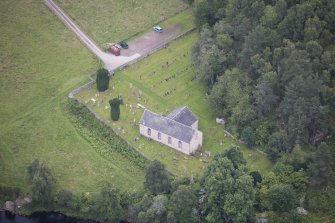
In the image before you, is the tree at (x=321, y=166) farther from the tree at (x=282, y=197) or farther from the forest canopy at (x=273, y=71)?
the forest canopy at (x=273, y=71)

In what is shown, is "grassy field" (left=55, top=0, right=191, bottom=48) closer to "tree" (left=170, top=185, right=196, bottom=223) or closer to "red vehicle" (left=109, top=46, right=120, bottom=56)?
"red vehicle" (left=109, top=46, right=120, bottom=56)

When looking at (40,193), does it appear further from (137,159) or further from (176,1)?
(176,1)

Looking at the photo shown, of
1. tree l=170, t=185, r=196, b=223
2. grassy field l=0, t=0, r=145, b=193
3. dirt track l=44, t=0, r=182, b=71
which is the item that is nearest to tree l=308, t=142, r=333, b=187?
tree l=170, t=185, r=196, b=223

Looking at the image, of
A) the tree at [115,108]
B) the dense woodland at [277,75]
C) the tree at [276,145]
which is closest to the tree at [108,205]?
the tree at [115,108]

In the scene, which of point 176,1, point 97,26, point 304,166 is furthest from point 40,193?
point 176,1

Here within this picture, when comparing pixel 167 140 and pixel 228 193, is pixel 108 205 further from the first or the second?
pixel 228 193
